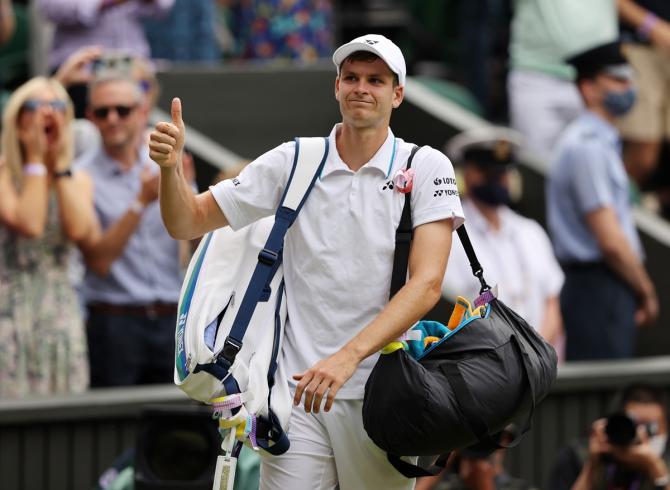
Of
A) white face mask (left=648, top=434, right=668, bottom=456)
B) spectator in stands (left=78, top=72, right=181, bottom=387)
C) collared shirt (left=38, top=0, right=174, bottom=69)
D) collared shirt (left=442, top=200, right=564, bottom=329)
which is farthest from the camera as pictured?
collared shirt (left=38, top=0, right=174, bottom=69)

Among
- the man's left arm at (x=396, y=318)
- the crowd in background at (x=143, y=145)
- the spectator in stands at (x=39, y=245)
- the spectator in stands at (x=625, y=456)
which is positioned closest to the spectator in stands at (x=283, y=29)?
the crowd in background at (x=143, y=145)

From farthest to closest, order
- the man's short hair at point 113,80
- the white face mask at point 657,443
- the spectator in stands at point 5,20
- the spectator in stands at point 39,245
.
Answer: the spectator in stands at point 5,20 < the man's short hair at point 113,80 < the spectator in stands at point 39,245 < the white face mask at point 657,443

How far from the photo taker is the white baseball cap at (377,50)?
4.87m

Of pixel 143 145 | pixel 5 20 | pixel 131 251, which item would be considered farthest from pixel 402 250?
pixel 5 20

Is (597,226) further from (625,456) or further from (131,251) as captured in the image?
(131,251)

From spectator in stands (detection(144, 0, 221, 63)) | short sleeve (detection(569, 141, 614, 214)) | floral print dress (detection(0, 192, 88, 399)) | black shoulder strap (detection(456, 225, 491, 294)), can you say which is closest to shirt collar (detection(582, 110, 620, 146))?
short sleeve (detection(569, 141, 614, 214))

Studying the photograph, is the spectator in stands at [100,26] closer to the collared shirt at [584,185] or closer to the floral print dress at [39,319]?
the floral print dress at [39,319]

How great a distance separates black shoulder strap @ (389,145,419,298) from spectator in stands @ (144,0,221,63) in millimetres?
5376

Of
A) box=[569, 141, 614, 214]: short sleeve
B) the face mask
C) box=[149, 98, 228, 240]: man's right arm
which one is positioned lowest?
box=[569, 141, 614, 214]: short sleeve

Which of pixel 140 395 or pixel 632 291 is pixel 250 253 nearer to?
pixel 140 395

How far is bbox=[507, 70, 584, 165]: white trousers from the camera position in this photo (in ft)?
32.8

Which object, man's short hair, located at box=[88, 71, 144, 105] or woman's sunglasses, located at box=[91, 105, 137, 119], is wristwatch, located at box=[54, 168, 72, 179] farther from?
man's short hair, located at box=[88, 71, 144, 105]

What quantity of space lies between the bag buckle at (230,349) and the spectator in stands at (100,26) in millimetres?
4349

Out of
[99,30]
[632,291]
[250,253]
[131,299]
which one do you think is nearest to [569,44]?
[632,291]
